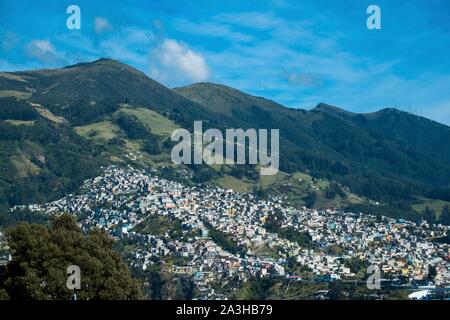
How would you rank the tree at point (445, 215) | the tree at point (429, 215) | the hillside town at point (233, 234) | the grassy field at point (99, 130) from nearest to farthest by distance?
the hillside town at point (233, 234), the tree at point (445, 215), the tree at point (429, 215), the grassy field at point (99, 130)

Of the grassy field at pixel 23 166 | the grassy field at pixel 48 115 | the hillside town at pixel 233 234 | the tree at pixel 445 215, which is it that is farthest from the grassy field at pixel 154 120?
the tree at pixel 445 215

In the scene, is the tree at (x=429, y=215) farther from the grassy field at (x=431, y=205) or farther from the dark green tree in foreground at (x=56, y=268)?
the dark green tree in foreground at (x=56, y=268)

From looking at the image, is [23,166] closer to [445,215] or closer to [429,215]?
[429,215]

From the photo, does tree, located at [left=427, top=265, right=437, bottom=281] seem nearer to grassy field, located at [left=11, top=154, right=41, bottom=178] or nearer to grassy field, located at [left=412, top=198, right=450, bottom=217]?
grassy field, located at [left=412, top=198, right=450, bottom=217]

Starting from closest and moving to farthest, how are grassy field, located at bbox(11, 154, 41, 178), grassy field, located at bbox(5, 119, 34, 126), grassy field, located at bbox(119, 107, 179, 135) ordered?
grassy field, located at bbox(11, 154, 41, 178) → grassy field, located at bbox(5, 119, 34, 126) → grassy field, located at bbox(119, 107, 179, 135)

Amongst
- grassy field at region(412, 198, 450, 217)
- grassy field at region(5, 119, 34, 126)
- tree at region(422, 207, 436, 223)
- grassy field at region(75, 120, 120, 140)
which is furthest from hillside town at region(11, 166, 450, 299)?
grassy field at region(75, 120, 120, 140)
